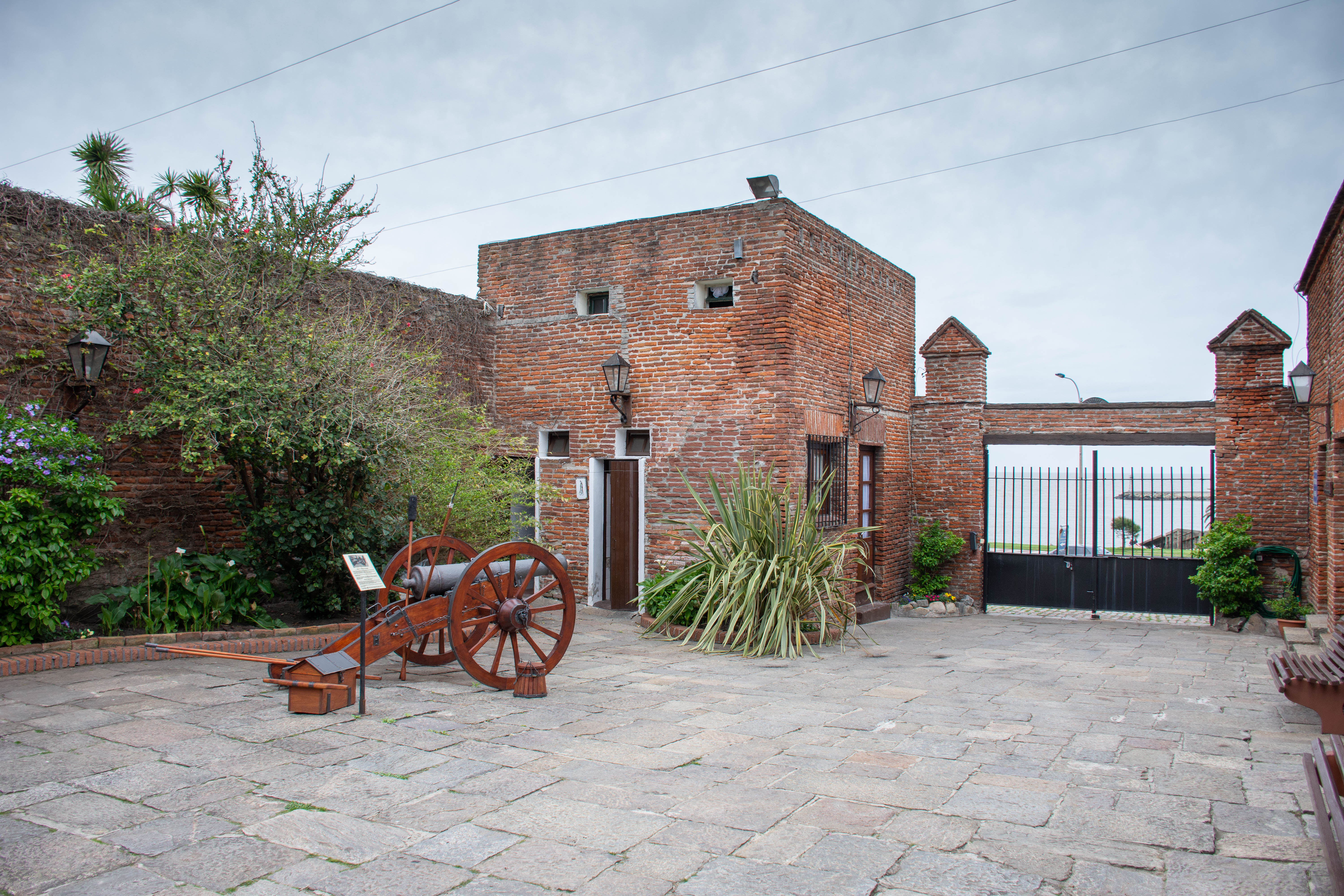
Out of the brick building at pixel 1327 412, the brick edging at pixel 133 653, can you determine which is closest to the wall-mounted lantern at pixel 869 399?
the brick building at pixel 1327 412

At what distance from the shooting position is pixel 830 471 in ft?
31.9

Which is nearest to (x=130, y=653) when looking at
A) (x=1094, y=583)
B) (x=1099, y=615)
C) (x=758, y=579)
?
(x=758, y=579)

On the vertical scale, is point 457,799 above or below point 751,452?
below

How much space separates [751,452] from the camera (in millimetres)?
9414

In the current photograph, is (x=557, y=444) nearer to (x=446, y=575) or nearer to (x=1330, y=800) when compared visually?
(x=446, y=575)

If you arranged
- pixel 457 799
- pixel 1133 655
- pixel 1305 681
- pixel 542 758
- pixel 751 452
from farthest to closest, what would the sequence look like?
pixel 751 452 → pixel 1133 655 → pixel 1305 681 → pixel 542 758 → pixel 457 799

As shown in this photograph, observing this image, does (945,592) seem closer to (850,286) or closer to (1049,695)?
(850,286)

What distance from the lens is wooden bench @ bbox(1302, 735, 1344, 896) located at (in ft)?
8.18

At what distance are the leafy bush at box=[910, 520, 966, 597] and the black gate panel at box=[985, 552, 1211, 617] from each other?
545 mm

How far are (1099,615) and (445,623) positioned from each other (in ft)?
30.2

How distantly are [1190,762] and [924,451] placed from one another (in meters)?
7.94

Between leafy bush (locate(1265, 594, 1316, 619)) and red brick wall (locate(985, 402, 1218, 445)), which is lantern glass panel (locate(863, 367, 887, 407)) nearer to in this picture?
red brick wall (locate(985, 402, 1218, 445))

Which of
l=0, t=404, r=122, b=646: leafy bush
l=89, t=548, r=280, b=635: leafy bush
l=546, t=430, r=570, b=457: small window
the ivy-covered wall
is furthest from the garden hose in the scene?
l=0, t=404, r=122, b=646: leafy bush

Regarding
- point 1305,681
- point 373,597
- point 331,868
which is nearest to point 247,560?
point 373,597
